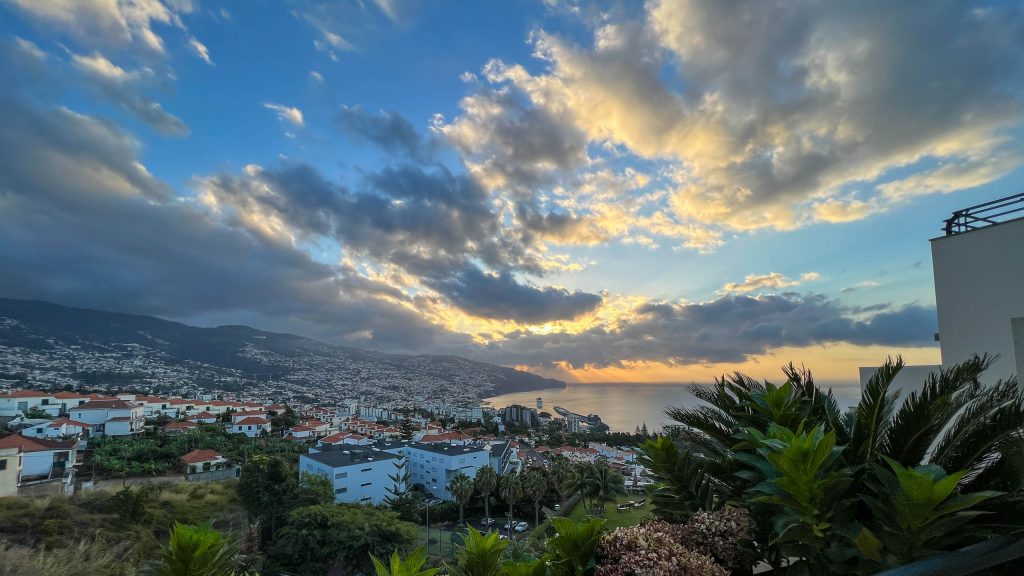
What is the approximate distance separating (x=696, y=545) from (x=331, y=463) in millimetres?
37009

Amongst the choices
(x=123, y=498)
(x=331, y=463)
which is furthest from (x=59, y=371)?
(x=123, y=498)

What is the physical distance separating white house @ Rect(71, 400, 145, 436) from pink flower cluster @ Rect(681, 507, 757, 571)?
56.2m

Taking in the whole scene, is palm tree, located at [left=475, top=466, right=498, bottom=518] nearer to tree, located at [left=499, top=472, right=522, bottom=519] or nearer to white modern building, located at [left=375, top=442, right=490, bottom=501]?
tree, located at [left=499, top=472, right=522, bottom=519]

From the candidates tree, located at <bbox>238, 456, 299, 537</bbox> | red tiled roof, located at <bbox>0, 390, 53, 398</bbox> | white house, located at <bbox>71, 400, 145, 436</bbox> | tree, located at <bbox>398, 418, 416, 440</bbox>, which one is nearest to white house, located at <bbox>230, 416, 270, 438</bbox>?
white house, located at <bbox>71, 400, 145, 436</bbox>

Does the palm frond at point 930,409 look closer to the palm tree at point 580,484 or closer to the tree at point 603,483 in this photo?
the tree at point 603,483

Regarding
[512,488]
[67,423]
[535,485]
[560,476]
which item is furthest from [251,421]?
[560,476]

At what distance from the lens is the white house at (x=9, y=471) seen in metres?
23.2

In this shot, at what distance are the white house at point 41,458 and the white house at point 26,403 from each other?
25509 millimetres

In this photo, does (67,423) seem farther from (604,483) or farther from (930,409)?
(930,409)

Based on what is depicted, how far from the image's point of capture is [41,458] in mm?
28609

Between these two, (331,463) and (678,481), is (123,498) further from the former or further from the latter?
(678,481)

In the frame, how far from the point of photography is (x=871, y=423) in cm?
258

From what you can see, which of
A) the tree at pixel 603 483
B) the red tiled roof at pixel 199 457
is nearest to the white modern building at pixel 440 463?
the tree at pixel 603 483

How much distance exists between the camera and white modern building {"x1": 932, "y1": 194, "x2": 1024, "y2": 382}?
4.89 metres
